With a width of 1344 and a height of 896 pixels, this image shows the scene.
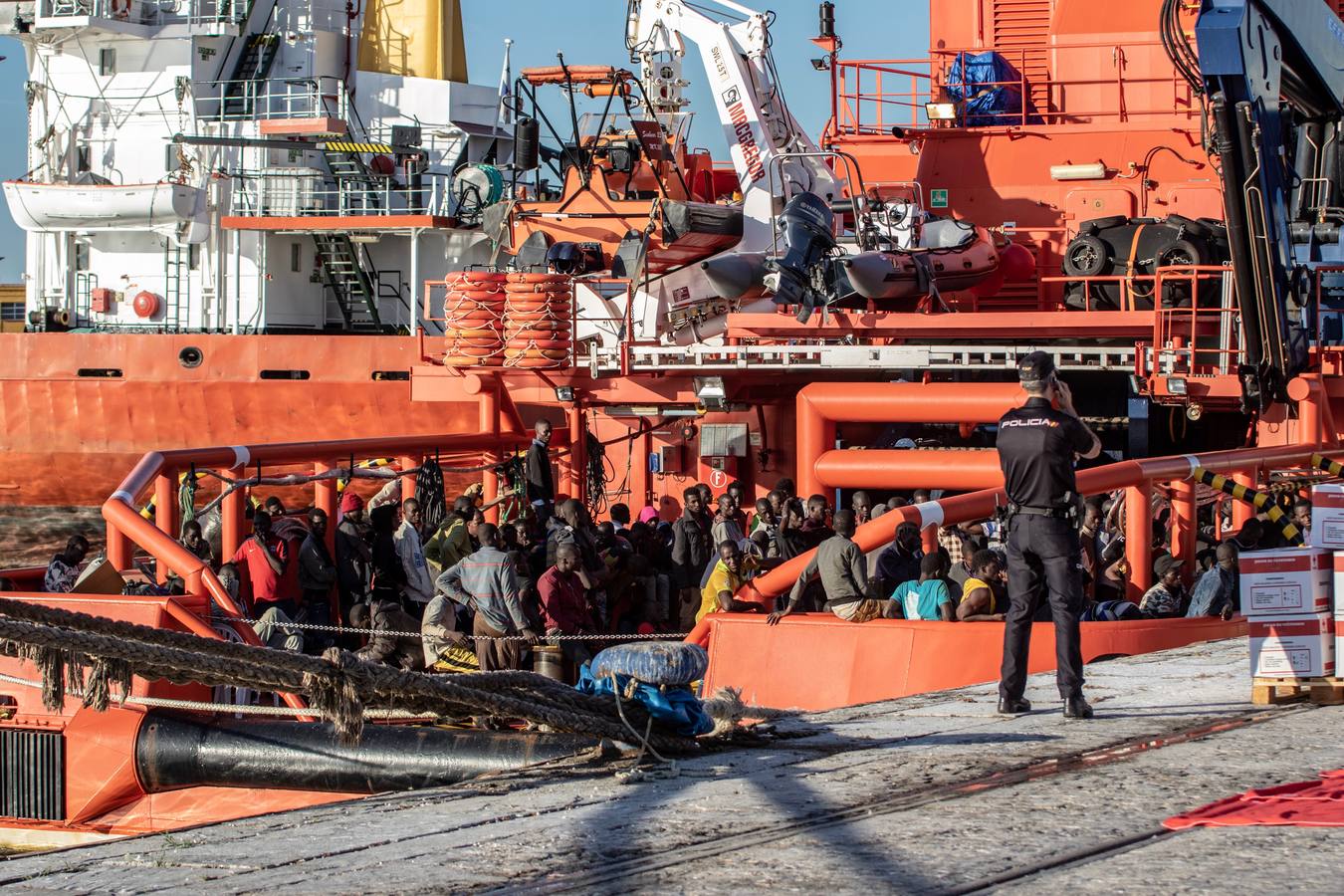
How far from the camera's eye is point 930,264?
16.0 meters

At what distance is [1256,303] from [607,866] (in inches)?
418

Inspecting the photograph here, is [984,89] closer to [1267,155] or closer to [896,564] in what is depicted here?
[1267,155]

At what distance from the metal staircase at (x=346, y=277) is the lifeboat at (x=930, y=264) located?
12416 millimetres

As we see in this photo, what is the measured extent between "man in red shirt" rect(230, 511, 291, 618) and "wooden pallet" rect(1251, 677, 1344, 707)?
696cm

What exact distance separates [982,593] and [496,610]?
3178 millimetres

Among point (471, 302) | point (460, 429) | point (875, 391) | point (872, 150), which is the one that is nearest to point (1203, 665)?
point (875, 391)

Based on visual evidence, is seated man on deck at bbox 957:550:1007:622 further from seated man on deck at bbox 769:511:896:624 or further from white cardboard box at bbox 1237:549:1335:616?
white cardboard box at bbox 1237:549:1335:616

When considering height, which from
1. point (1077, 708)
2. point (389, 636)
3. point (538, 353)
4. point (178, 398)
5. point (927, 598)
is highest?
point (538, 353)

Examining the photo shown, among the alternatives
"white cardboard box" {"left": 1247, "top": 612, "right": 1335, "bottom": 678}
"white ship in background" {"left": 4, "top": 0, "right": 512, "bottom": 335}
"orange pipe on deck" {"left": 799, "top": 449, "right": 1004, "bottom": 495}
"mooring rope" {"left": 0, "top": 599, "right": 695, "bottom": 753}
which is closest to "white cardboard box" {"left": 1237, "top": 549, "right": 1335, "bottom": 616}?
"white cardboard box" {"left": 1247, "top": 612, "right": 1335, "bottom": 678}

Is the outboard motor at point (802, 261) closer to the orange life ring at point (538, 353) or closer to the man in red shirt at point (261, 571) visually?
the orange life ring at point (538, 353)

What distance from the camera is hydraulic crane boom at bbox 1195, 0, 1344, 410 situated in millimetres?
13219

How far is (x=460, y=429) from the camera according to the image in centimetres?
2558

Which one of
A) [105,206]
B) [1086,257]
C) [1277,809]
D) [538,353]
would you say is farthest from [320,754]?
[105,206]

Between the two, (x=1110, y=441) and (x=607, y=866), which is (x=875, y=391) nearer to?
(x=1110, y=441)
